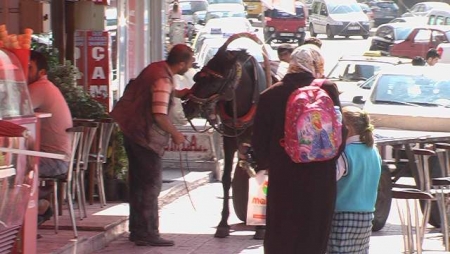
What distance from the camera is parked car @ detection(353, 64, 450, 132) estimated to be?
14.6 metres

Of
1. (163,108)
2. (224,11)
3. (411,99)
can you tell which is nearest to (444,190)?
(163,108)

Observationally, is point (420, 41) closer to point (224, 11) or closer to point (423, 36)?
point (423, 36)

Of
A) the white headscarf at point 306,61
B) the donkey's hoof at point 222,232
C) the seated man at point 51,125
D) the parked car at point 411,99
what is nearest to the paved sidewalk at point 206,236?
the donkey's hoof at point 222,232

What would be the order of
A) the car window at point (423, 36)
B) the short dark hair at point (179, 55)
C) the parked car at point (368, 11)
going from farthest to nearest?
the parked car at point (368, 11), the car window at point (423, 36), the short dark hair at point (179, 55)

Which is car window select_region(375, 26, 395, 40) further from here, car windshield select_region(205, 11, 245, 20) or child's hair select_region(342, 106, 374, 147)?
child's hair select_region(342, 106, 374, 147)

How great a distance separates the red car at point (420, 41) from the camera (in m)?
38.1

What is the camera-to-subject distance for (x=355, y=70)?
24.2 metres

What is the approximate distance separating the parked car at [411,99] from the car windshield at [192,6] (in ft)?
118

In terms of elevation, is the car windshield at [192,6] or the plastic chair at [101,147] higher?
the plastic chair at [101,147]

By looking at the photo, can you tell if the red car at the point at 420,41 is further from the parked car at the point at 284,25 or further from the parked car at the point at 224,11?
the parked car at the point at 224,11

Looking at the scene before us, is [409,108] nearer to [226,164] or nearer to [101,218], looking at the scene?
[226,164]

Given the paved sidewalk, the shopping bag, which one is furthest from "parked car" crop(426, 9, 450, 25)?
the shopping bag

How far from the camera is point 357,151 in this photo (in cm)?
703

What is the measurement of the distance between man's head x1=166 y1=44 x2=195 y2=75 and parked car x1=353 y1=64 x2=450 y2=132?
508 cm
